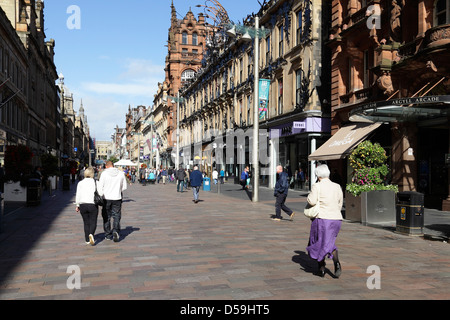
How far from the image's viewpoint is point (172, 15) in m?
81.3

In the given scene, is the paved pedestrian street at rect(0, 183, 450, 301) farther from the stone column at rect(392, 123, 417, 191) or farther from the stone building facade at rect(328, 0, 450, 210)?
the stone column at rect(392, 123, 417, 191)

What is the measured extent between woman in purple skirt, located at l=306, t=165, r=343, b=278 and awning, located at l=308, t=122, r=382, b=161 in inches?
472

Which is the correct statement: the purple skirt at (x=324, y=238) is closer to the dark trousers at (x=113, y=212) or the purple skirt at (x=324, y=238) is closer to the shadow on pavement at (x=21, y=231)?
the shadow on pavement at (x=21, y=231)

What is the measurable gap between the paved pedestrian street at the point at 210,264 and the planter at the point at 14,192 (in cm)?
628

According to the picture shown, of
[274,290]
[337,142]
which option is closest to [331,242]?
[274,290]

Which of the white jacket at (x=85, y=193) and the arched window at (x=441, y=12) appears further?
the arched window at (x=441, y=12)

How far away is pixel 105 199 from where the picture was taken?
9.34 metres

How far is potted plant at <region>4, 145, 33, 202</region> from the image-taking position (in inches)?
694

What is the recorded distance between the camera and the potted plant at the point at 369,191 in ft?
41.2

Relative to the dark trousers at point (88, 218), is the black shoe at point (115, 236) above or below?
below

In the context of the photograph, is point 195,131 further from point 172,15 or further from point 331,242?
point 331,242

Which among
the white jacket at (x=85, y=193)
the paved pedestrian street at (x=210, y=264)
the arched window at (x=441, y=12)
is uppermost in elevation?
the arched window at (x=441, y=12)

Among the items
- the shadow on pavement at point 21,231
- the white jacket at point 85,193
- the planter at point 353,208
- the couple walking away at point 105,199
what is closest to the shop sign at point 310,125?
the planter at point 353,208

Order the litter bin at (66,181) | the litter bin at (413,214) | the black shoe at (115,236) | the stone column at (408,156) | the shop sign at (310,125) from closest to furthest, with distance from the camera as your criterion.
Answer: the black shoe at (115,236) → the litter bin at (413,214) → the stone column at (408,156) → the shop sign at (310,125) → the litter bin at (66,181)
